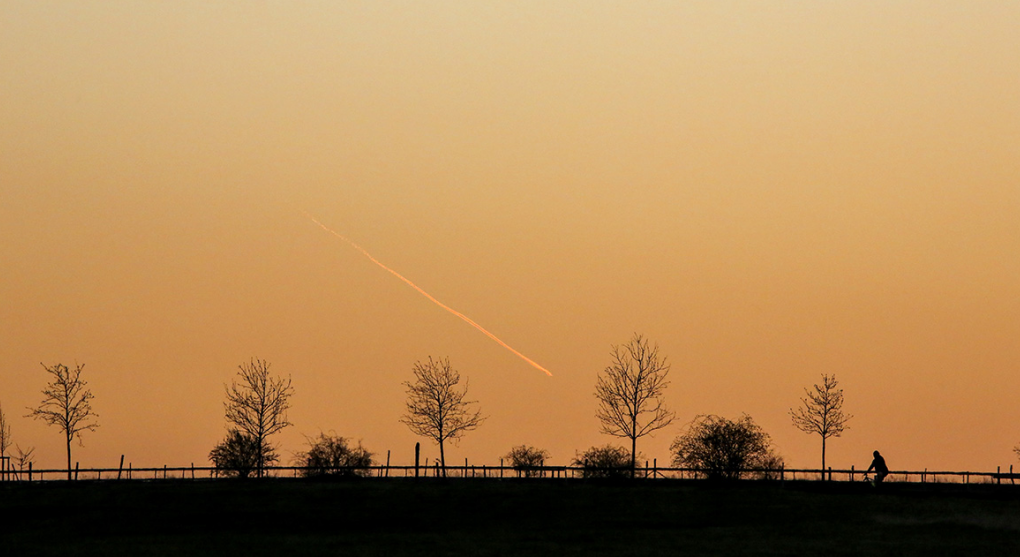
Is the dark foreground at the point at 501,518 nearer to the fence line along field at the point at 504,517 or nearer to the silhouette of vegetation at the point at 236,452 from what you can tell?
the fence line along field at the point at 504,517

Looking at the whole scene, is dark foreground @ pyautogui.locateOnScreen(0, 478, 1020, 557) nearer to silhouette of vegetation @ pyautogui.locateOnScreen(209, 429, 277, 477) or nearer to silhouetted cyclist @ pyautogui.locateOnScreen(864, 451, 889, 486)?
silhouetted cyclist @ pyautogui.locateOnScreen(864, 451, 889, 486)

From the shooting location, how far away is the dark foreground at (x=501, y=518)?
151 ft

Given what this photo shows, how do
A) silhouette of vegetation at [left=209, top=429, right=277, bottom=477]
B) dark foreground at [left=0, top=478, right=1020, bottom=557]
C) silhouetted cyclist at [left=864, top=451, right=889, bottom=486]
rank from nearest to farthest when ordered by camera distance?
dark foreground at [left=0, top=478, right=1020, bottom=557] → silhouetted cyclist at [left=864, top=451, right=889, bottom=486] → silhouette of vegetation at [left=209, top=429, right=277, bottom=477]

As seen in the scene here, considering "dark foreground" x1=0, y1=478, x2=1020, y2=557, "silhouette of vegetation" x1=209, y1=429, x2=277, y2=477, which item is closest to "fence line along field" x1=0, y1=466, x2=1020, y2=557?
"dark foreground" x1=0, y1=478, x2=1020, y2=557

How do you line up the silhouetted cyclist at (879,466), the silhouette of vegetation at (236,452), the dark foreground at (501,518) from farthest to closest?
the silhouette of vegetation at (236,452) → the silhouetted cyclist at (879,466) → the dark foreground at (501,518)

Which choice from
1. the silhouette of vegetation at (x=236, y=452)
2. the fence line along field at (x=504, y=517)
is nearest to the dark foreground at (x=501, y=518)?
the fence line along field at (x=504, y=517)

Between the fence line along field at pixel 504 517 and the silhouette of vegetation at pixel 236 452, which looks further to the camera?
the silhouette of vegetation at pixel 236 452

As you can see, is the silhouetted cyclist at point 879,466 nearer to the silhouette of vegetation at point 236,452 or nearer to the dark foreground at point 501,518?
the dark foreground at point 501,518

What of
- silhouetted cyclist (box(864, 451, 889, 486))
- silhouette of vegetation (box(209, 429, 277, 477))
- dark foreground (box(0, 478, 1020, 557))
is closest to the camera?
dark foreground (box(0, 478, 1020, 557))

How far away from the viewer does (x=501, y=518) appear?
185ft

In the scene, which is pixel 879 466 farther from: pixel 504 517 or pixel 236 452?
pixel 236 452

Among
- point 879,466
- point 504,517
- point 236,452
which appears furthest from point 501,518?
point 236,452

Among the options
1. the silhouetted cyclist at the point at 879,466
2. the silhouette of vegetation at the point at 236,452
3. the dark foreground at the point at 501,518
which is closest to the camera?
the dark foreground at the point at 501,518

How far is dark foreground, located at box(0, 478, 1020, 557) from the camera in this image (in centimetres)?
4606
